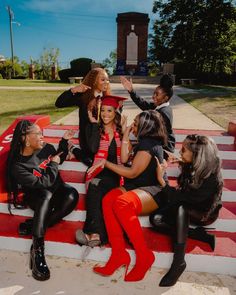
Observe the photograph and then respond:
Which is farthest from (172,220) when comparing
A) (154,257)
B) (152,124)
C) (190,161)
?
(152,124)

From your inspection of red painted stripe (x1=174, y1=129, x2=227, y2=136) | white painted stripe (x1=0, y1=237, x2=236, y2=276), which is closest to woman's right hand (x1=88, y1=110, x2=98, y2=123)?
white painted stripe (x1=0, y1=237, x2=236, y2=276)

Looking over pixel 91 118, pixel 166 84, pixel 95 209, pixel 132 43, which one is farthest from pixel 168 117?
pixel 132 43

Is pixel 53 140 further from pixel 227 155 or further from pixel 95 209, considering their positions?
pixel 227 155

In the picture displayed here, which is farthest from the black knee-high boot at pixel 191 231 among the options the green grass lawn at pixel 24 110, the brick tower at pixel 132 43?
the brick tower at pixel 132 43

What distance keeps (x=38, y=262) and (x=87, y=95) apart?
2.14 m

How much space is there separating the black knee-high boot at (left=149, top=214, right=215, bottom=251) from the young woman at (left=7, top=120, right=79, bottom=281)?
35.3 inches

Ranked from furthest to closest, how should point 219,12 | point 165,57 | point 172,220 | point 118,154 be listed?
point 165,57 → point 219,12 → point 118,154 → point 172,220

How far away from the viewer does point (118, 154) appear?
12.0ft

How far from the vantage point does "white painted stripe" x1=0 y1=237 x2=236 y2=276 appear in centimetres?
298

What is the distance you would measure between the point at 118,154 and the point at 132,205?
2.83 ft

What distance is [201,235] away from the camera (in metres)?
3.21

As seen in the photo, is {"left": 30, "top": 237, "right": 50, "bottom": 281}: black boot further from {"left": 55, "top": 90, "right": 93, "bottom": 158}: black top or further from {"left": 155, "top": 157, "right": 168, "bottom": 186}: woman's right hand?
{"left": 55, "top": 90, "right": 93, "bottom": 158}: black top

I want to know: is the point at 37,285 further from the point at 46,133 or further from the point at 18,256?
the point at 46,133

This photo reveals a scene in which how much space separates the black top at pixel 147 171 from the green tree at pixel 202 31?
27.8m
